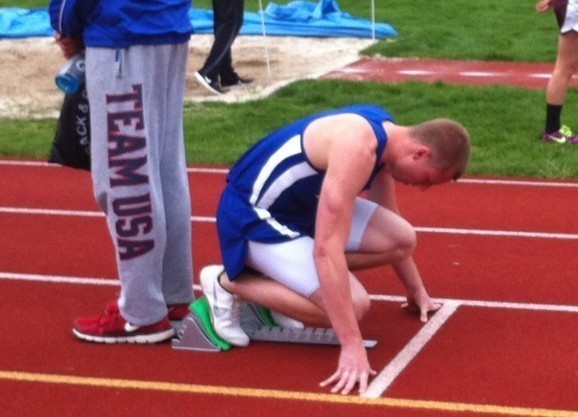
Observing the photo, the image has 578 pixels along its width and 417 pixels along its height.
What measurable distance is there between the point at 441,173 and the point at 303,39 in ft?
39.9

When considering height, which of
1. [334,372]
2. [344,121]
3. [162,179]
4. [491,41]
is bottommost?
[491,41]

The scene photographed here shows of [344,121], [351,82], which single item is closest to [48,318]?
[344,121]

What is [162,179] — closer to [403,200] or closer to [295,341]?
[295,341]

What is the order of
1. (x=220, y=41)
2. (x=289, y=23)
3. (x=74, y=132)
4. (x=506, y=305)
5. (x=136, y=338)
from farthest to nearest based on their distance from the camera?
1. (x=289, y=23)
2. (x=220, y=41)
3. (x=506, y=305)
4. (x=136, y=338)
5. (x=74, y=132)

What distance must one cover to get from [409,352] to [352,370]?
51 centimetres

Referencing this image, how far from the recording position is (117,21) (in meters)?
5.15

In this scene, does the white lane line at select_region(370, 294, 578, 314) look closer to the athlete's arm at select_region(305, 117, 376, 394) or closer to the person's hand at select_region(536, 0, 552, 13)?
the athlete's arm at select_region(305, 117, 376, 394)

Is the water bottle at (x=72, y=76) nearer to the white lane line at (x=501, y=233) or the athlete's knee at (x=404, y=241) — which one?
the athlete's knee at (x=404, y=241)

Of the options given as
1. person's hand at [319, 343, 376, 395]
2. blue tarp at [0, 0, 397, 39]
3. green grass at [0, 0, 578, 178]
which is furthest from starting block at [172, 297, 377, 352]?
blue tarp at [0, 0, 397, 39]

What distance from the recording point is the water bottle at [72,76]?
209 inches

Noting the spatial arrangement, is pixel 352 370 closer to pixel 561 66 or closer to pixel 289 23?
pixel 561 66

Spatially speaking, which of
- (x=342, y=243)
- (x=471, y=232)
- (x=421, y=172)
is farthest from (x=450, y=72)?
(x=342, y=243)

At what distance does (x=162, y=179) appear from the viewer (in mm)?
5543

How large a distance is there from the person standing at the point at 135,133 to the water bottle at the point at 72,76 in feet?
0.27
